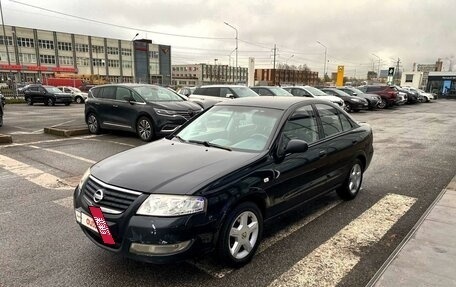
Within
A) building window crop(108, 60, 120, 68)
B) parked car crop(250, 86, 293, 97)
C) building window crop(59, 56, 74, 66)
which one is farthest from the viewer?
building window crop(108, 60, 120, 68)

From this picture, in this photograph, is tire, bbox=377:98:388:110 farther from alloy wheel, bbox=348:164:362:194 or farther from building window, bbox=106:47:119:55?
building window, bbox=106:47:119:55

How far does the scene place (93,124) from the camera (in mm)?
11664

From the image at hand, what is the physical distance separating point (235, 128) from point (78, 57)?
9710 cm

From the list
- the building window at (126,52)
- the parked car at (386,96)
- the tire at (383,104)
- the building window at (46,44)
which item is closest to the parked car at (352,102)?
the tire at (383,104)

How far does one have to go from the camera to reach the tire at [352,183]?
5188 mm

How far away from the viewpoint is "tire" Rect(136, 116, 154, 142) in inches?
396

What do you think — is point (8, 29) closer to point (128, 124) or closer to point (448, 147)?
point (128, 124)

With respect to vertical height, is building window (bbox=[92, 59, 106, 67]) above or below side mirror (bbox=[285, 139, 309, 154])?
above

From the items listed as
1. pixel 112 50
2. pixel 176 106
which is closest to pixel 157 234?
pixel 176 106

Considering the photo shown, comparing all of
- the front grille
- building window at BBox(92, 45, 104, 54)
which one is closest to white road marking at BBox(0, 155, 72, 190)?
the front grille

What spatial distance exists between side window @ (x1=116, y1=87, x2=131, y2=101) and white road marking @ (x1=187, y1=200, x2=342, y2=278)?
301 inches

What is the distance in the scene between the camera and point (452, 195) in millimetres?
5430

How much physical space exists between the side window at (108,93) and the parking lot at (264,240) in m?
4.10

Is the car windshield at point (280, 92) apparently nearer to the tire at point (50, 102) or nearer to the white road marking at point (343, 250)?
the white road marking at point (343, 250)
